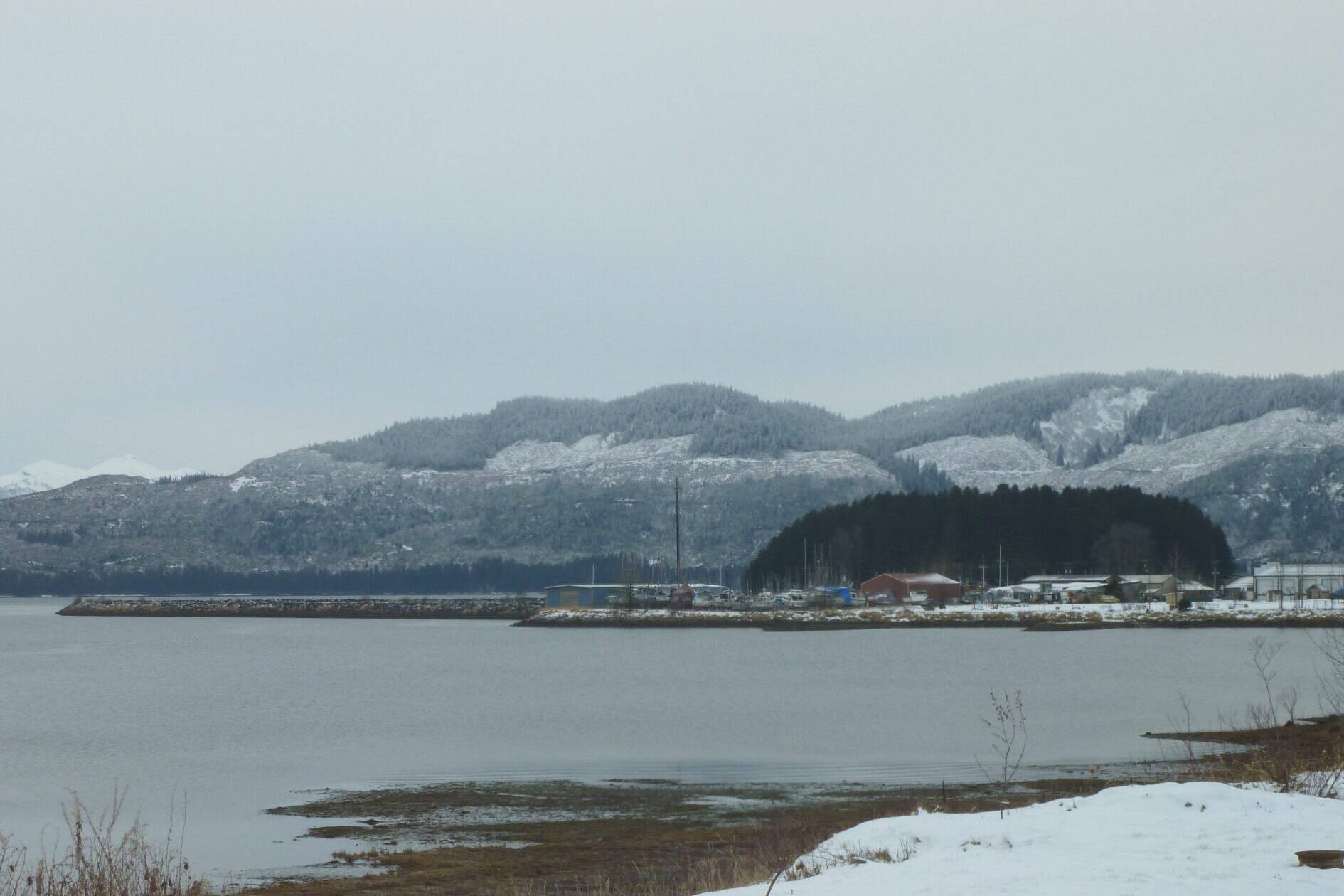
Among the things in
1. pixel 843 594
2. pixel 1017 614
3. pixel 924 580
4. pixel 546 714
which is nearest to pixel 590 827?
pixel 546 714

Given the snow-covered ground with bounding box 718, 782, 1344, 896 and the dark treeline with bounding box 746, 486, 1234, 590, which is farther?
the dark treeline with bounding box 746, 486, 1234, 590

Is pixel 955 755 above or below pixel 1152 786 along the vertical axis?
below

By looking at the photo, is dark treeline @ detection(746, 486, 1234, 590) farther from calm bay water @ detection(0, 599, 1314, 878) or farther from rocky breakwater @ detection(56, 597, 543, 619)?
calm bay water @ detection(0, 599, 1314, 878)

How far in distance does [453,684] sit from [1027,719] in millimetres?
24373

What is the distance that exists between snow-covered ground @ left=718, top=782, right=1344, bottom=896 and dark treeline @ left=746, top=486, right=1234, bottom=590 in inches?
4251

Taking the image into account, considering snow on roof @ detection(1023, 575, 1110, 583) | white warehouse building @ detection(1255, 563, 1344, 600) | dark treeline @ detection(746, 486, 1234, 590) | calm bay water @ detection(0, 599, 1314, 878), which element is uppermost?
dark treeline @ detection(746, 486, 1234, 590)

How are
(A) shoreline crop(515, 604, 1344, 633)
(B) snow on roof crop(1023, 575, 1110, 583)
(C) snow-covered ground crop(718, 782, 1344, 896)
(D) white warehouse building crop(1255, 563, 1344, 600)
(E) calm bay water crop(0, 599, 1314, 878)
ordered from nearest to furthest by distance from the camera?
(C) snow-covered ground crop(718, 782, 1344, 896) → (E) calm bay water crop(0, 599, 1314, 878) → (A) shoreline crop(515, 604, 1344, 633) → (B) snow on roof crop(1023, 575, 1110, 583) → (D) white warehouse building crop(1255, 563, 1344, 600)

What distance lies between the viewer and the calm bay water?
26.6 meters

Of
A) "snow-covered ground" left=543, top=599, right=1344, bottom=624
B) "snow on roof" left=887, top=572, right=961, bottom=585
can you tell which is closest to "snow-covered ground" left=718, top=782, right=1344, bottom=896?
"snow-covered ground" left=543, top=599, right=1344, bottom=624

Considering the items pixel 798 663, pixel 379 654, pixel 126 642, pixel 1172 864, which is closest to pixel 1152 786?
pixel 1172 864

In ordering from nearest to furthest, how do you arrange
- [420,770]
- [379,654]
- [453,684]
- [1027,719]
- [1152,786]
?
[1152,786], [420,770], [1027,719], [453,684], [379,654]

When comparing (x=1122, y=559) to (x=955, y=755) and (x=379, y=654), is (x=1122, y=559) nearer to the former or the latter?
(x=379, y=654)

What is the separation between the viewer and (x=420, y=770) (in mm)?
28031

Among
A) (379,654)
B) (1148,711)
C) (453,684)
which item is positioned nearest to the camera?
(1148,711)
